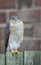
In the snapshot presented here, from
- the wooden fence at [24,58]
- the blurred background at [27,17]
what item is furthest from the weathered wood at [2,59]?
the blurred background at [27,17]

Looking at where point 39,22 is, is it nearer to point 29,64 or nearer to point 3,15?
point 3,15

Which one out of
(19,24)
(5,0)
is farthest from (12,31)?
(5,0)

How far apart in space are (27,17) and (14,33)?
5.3 inches

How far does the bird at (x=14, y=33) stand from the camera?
6.44 ft

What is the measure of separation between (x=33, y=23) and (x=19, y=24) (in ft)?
0.38

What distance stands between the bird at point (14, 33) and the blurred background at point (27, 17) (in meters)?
0.03

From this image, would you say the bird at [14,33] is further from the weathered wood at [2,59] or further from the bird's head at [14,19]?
the weathered wood at [2,59]

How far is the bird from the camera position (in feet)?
6.44

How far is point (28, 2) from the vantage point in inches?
78.4

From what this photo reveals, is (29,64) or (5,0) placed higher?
(5,0)

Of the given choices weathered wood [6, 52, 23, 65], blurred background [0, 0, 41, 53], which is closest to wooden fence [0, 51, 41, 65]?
weathered wood [6, 52, 23, 65]

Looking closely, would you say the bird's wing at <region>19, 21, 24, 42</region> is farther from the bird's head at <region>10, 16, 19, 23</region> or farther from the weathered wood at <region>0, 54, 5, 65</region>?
the weathered wood at <region>0, 54, 5, 65</region>

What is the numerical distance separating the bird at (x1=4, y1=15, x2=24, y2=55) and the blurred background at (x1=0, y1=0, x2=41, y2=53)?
0.03 m

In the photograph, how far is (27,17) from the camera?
1.96 m
